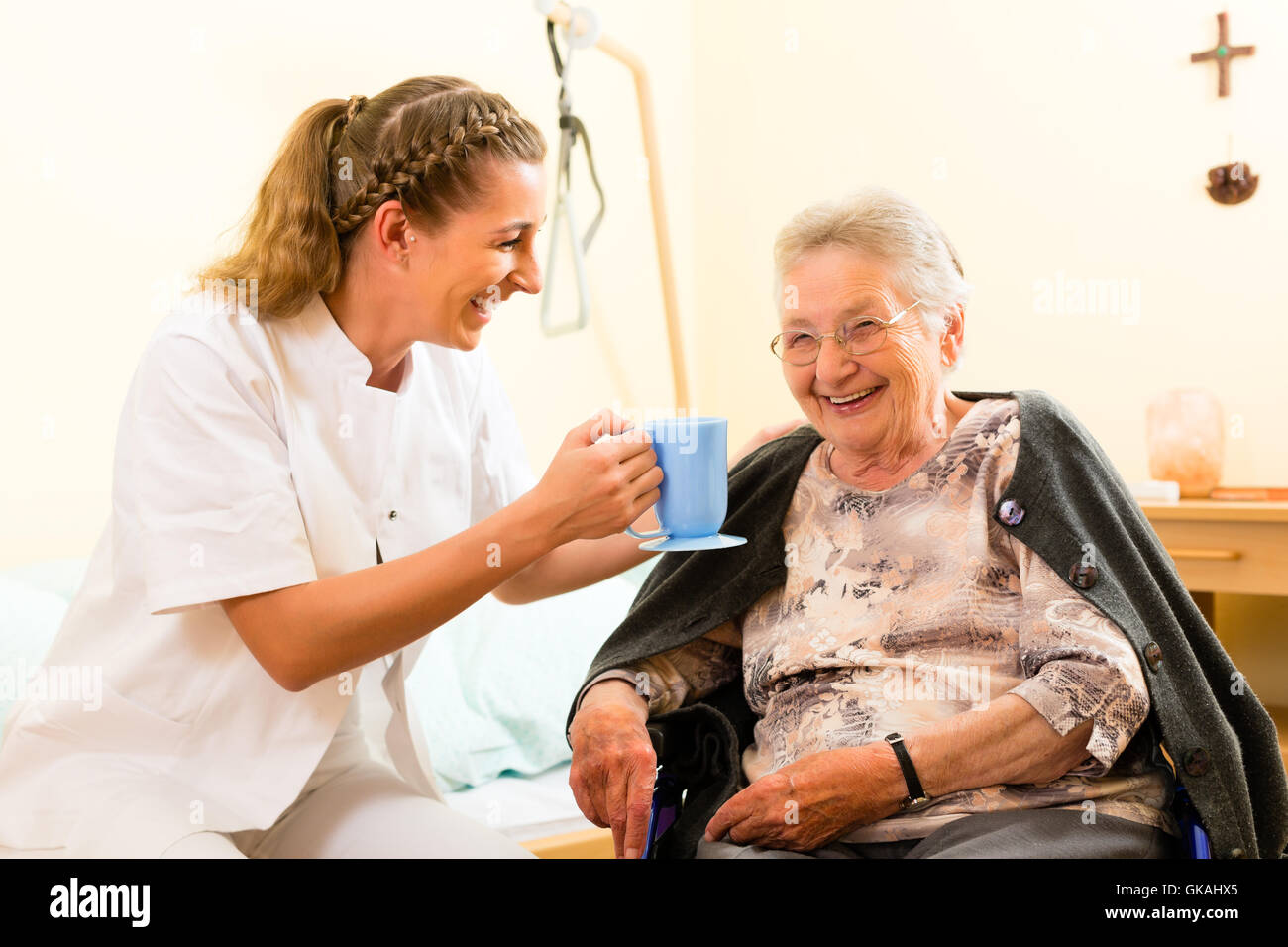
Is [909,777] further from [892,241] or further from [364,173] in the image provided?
[364,173]

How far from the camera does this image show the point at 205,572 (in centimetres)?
104

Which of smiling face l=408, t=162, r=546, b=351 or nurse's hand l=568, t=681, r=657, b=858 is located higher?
smiling face l=408, t=162, r=546, b=351

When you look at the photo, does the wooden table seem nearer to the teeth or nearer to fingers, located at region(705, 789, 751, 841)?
the teeth

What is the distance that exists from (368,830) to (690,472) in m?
0.55

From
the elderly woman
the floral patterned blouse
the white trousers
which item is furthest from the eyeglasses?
the white trousers

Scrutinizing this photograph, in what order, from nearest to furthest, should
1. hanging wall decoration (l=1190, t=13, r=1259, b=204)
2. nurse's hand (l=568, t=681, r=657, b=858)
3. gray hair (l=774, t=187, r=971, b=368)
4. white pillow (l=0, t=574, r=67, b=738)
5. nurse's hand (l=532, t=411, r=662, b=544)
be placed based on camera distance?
nurse's hand (l=532, t=411, r=662, b=544) < nurse's hand (l=568, t=681, r=657, b=858) < gray hair (l=774, t=187, r=971, b=368) < white pillow (l=0, t=574, r=67, b=738) < hanging wall decoration (l=1190, t=13, r=1259, b=204)

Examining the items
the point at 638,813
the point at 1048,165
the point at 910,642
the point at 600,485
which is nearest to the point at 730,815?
the point at 638,813

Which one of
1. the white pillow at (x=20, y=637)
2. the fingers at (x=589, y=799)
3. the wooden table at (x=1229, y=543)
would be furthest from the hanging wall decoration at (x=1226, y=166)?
the white pillow at (x=20, y=637)

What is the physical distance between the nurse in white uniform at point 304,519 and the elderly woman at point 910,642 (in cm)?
28

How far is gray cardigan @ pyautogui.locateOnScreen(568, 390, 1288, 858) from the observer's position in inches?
42.6
